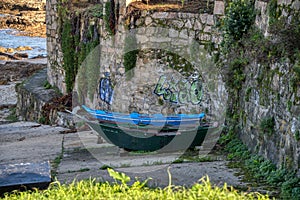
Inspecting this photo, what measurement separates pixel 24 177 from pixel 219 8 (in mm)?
5305

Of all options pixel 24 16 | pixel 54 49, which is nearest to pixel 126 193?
pixel 54 49

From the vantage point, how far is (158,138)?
975cm

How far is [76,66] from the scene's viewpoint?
15008mm

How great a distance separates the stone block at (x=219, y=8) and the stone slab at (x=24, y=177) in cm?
484

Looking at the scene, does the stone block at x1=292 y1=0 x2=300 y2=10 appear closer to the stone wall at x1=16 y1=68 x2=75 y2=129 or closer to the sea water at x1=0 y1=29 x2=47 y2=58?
the stone wall at x1=16 y1=68 x2=75 y2=129

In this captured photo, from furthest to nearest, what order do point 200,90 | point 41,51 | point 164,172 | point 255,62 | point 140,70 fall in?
point 41,51
point 140,70
point 200,90
point 255,62
point 164,172

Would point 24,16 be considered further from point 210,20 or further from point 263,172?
→ point 263,172

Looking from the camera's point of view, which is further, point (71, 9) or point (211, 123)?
point (71, 9)

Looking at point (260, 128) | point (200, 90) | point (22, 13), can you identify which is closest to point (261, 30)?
point (260, 128)

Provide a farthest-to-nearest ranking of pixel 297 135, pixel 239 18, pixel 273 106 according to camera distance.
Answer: pixel 239 18 → pixel 273 106 → pixel 297 135

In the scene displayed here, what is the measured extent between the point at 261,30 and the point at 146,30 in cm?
304

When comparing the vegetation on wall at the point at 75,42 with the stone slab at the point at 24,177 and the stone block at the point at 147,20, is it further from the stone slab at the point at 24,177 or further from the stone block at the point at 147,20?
the stone slab at the point at 24,177

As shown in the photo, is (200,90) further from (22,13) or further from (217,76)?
(22,13)

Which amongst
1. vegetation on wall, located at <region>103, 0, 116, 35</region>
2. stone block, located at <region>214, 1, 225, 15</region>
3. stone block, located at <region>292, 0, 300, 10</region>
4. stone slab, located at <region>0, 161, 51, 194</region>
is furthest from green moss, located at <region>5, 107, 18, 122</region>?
stone block, located at <region>292, 0, 300, 10</region>
